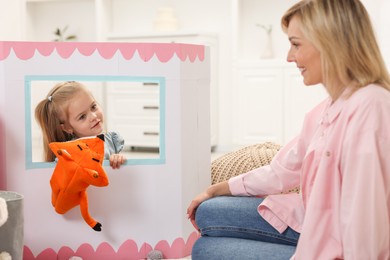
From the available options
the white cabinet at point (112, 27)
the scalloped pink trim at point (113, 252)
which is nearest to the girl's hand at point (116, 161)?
the scalloped pink trim at point (113, 252)

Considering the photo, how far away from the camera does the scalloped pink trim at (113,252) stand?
1.98m

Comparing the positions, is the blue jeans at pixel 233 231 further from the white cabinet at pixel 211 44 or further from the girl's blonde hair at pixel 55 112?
the white cabinet at pixel 211 44

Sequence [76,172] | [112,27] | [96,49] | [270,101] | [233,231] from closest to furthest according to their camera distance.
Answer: [233,231] → [76,172] → [96,49] → [270,101] → [112,27]

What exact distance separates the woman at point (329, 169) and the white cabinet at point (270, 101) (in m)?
3.43

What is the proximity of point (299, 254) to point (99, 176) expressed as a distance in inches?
31.3

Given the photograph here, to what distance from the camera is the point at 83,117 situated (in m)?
2.02

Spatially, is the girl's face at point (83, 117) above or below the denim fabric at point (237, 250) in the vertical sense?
above

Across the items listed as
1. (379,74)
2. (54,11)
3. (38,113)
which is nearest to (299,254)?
(379,74)

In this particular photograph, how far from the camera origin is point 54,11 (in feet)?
18.7

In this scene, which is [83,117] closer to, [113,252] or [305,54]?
[113,252]

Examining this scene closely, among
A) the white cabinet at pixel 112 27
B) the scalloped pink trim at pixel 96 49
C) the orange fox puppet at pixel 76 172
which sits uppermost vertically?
the white cabinet at pixel 112 27

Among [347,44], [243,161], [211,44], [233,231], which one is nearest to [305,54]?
[347,44]

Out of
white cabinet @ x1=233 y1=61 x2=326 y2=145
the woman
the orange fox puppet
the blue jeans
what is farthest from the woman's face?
white cabinet @ x1=233 y1=61 x2=326 y2=145

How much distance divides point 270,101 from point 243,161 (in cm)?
303
